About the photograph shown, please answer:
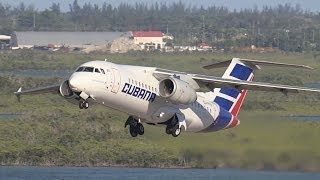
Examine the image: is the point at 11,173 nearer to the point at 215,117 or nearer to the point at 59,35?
the point at 215,117

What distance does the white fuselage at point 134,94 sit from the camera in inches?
1406

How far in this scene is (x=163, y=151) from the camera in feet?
184

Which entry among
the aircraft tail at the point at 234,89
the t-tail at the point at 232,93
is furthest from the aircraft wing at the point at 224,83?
the aircraft tail at the point at 234,89

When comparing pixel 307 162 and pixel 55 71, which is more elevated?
pixel 307 162

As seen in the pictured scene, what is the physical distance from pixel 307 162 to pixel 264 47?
11253cm

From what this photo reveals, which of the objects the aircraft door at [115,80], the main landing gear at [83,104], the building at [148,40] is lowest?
the building at [148,40]

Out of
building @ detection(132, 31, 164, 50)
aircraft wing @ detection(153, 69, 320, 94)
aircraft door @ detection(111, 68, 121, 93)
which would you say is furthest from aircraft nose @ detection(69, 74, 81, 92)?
building @ detection(132, 31, 164, 50)

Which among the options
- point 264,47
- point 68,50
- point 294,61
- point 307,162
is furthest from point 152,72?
point 264,47

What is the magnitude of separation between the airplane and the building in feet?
364

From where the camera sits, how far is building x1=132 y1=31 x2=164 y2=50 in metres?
155

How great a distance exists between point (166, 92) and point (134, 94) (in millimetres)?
1304

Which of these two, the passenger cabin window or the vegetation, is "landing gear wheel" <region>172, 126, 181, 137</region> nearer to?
the vegetation

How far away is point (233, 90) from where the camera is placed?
4244 cm

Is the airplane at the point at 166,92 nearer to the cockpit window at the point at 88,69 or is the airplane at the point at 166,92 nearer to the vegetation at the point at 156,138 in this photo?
the cockpit window at the point at 88,69
